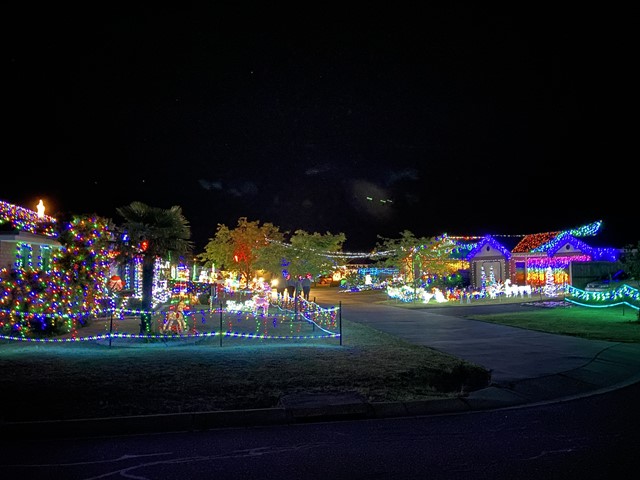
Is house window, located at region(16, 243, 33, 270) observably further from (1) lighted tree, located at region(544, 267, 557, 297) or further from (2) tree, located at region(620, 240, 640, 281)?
(1) lighted tree, located at region(544, 267, 557, 297)

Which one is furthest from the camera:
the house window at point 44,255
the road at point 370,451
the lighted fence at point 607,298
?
the lighted fence at point 607,298

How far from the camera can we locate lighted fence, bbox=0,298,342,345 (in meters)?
15.0

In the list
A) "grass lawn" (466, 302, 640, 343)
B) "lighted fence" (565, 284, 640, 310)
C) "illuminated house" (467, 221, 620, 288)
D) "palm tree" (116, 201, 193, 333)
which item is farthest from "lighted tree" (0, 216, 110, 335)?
"illuminated house" (467, 221, 620, 288)

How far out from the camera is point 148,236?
15.0 meters

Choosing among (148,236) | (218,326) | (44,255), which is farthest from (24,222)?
(218,326)

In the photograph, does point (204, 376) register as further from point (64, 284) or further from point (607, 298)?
point (607, 298)

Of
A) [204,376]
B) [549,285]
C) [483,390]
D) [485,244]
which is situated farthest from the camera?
[485,244]

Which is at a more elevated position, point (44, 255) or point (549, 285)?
point (44, 255)

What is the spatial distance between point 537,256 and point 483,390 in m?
37.2

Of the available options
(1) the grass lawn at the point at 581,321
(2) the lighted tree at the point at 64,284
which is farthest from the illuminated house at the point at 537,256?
(2) the lighted tree at the point at 64,284

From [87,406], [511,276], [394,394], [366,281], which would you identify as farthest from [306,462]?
[366,281]

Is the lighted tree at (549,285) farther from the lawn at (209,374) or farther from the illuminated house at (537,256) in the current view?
the lawn at (209,374)

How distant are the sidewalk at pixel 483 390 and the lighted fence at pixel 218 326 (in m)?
3.35

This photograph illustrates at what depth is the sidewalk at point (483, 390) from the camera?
714cm
